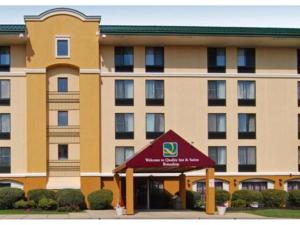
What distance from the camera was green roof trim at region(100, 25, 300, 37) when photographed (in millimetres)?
47756

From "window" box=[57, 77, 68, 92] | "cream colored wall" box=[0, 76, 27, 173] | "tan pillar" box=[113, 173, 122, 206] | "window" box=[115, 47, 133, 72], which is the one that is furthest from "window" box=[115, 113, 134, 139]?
"cream colored wall" box=[0, 76, 27, 173]

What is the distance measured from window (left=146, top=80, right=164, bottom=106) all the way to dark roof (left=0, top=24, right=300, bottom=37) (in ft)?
13.4

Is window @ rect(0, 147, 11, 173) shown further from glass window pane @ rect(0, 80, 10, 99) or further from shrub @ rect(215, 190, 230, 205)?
shrub @ rect(215, 190, 230, 205)

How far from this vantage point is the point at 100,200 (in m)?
43.0

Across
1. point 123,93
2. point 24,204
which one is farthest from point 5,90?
point 24,204

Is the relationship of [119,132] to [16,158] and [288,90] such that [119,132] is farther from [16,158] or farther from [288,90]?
[288,90]

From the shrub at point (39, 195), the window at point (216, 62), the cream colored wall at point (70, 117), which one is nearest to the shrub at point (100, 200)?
the shrub at point (39, 195)

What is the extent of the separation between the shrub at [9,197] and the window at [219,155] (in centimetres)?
1513

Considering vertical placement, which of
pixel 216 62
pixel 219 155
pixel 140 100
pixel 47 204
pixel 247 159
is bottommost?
pixel 47 204

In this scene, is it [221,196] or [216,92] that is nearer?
[221,196]

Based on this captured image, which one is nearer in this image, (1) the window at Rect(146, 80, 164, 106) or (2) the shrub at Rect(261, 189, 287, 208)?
(2) the shrub at Rect(261, 189, 287, 208)

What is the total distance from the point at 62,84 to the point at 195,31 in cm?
1087

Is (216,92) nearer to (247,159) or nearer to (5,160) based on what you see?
(247,159)

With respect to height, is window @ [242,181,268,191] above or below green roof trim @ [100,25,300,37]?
below
